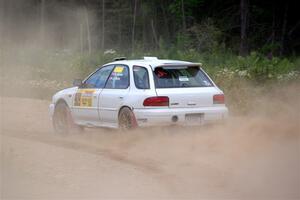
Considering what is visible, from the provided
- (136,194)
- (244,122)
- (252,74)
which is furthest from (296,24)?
(136,194)

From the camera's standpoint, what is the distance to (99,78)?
44.1 ft

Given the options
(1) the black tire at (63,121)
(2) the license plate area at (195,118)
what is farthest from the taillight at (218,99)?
(1) the black tire at (63,121)

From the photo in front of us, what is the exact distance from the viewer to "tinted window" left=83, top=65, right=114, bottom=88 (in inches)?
522

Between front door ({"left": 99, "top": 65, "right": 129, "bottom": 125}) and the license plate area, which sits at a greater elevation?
front door ({"left": 99, "top": 65, "right": 129, "bottom": 125})

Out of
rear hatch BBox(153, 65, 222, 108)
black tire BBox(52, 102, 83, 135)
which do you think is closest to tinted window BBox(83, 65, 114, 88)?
black tire BBox(52, 102, 83, 135)

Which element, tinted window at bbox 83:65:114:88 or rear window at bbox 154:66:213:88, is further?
tinted window at bbox 83:65:114:88

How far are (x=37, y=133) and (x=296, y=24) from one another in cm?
2740

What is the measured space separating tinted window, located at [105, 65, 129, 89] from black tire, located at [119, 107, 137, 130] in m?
0.51

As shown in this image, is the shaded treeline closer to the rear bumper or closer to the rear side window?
the rear side window

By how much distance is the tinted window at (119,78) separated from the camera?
12625mm

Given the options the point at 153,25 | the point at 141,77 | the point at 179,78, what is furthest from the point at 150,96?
the point at 153,25

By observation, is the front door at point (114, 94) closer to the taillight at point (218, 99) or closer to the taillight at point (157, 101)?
the taillight at point (157, 101)

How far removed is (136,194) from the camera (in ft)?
27.3

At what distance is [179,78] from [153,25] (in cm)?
4212
